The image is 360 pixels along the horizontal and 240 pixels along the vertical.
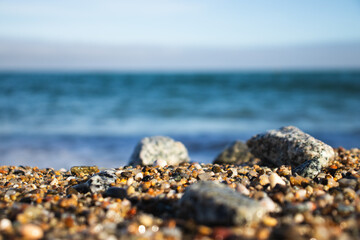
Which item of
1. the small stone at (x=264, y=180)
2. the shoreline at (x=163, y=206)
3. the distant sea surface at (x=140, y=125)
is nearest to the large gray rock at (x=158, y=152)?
the shoreline at (x=163, y=206)

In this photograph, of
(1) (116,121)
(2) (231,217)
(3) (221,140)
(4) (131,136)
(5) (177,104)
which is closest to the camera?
(2) (231,217)

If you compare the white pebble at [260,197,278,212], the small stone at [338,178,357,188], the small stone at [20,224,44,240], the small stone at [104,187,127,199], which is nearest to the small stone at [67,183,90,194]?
the small stone at [104,187,127,199]

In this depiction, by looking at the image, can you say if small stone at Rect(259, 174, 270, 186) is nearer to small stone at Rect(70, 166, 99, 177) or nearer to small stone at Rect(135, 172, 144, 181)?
small stone at Rect(135, 172, 144, 181)

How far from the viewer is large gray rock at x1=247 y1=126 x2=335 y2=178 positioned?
3.26 meters

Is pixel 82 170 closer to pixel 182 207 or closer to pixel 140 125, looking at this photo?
pixel 182 207

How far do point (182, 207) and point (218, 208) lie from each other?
0.34 metres

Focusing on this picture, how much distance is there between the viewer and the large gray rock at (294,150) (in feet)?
10.7

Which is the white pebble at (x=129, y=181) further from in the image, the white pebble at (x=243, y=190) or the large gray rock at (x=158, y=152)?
the large gray rock at (x=158, y=152)

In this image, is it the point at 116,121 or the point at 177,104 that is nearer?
the point at 116,121

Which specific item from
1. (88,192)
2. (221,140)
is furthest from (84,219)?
(221,140)

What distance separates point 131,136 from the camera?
825 centimetres

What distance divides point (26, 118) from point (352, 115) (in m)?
11.5

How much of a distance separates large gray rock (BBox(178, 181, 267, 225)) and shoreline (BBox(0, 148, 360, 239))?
1.5 inches

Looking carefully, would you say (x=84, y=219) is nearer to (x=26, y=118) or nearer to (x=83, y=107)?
(x=26, y=118)
